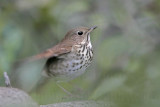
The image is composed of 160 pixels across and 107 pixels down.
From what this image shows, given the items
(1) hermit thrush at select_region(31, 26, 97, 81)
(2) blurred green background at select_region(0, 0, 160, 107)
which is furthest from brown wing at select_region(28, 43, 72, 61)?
(2) blurred green background at select_region(0, 0, 160, 107)

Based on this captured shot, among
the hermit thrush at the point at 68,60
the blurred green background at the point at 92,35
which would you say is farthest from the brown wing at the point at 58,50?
the blurred green background at the point at 92,35

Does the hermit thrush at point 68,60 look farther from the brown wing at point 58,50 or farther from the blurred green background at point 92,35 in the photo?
the blurred green background at point 92,35

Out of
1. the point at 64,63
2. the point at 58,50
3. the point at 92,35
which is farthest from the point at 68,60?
the point at 92,35

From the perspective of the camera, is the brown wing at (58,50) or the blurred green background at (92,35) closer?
the brown wing at (58,50)

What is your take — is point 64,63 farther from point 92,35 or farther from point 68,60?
point 92,35

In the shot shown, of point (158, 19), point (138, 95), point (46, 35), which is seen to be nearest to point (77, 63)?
point (158, 19)

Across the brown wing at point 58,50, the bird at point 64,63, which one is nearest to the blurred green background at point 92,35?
the bird at point 64,63

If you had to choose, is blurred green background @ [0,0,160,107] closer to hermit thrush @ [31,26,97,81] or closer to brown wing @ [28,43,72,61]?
hermit thrush @ [31,26,97,81]

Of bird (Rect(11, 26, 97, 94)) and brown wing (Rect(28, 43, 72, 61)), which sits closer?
brown wing (Rect(28, 43, 72, 61))

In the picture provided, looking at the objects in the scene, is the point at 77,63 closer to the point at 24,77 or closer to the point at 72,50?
the point at 72,50

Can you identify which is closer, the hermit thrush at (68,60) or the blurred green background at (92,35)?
the hermit thrush at (68,60)

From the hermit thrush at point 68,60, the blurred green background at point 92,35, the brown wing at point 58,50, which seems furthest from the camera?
the blurred green background at point 92,35

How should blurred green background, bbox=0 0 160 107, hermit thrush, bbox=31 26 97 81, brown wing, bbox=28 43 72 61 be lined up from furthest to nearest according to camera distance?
1. blurred green background, bbox=0 0 160 107
2. hermit thrush, bbox=31 26 97 81
3. brown wing, bbox=28 43 72 61

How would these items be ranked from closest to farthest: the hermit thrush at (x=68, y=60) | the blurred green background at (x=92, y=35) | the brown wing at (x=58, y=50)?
the brown wing at (x=58, y=50), the hermit thrush at (x=68, y=60), the blurred green background at (x=92, y=35)
